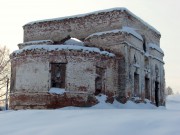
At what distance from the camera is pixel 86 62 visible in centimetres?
1503

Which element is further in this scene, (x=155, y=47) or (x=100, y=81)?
(x=155, y=47)

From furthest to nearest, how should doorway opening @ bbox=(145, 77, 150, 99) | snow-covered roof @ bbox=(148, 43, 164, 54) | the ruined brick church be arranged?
snow-covered roof @ bbox=(148, 43, 164, 54) → doorway opening @ bbox=(145, 77, 150, 99) → the ruined brick church

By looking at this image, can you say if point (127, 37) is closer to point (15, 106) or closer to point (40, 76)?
point (40, 76)

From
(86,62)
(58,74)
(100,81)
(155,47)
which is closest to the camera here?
(86,62)

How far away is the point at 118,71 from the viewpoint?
16625 mm

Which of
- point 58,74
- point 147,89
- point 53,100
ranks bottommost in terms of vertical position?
point 53,100

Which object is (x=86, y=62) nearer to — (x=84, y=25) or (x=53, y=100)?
(x=53, y=100)

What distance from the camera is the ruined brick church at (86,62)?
1475 centimetres

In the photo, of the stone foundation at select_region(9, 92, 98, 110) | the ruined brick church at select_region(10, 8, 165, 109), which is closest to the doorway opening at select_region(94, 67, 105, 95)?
the ruined brick church at select_region(10, 8, 165, 109)

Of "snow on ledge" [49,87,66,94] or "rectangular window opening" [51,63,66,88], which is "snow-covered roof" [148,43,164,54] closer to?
"rectangular window opening" [51,63,66,88]

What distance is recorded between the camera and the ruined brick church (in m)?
14.8

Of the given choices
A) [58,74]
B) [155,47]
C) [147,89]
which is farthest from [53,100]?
[155,47]

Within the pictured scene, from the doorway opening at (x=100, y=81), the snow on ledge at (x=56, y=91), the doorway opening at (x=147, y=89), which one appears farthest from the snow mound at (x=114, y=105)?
the snow on ledge at (x=56, y=91)

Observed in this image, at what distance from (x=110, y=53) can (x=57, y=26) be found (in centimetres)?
511
